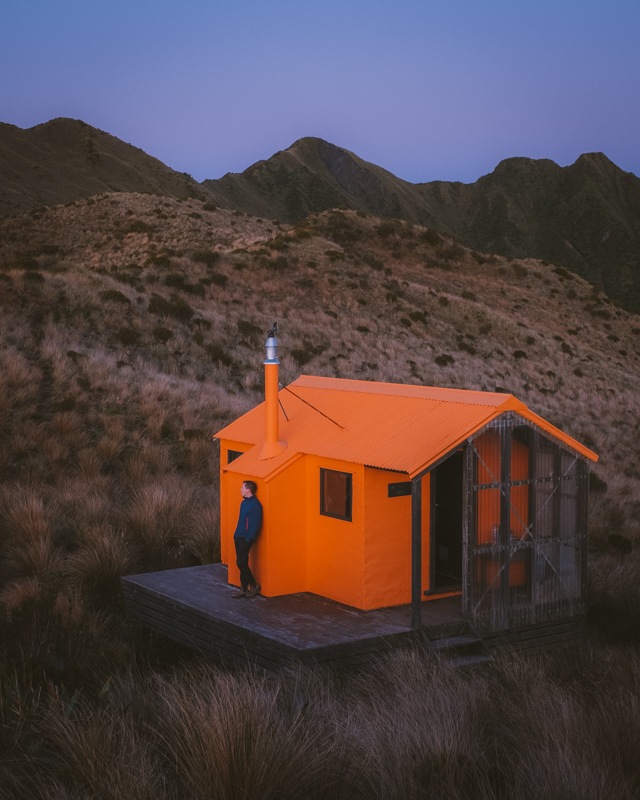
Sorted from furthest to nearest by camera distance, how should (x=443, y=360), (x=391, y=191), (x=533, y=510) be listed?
1. (x=391, y=191)
2. (x=443, y=360)
3. (x=533, y=510)

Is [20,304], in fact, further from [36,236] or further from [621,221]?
[621,221]

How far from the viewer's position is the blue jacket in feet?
30.5

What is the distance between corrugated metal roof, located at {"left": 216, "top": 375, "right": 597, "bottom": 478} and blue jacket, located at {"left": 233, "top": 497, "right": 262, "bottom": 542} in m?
0.37

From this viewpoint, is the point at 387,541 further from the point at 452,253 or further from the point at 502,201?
the point at 502,201

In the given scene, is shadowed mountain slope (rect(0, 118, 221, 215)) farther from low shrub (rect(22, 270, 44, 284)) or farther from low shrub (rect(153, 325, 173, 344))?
A: low shrub (rect(153, 325, 173, 344))

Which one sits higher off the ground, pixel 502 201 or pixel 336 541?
pixel 502 201

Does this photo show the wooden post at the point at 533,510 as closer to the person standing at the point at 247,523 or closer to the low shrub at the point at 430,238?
the person standing at the point at 247,523

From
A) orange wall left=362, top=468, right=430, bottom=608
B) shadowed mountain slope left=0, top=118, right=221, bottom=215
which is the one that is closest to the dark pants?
orange wall left=362, top=468, right=430, bottom=608

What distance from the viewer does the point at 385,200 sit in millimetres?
113500

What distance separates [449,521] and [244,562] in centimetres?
292

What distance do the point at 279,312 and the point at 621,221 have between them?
97.3m

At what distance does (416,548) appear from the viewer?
8328 mm

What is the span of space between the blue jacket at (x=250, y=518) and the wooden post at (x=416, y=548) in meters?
2.04

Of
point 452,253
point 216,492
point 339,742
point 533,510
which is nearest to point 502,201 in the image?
point 452,253
